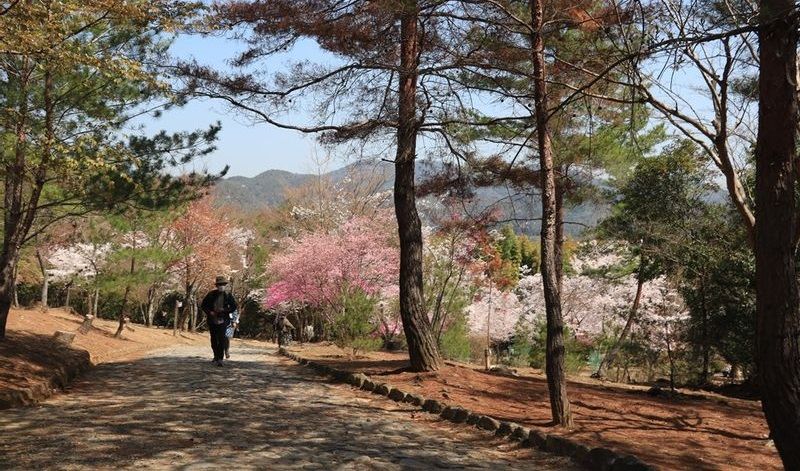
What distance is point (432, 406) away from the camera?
7680 mm

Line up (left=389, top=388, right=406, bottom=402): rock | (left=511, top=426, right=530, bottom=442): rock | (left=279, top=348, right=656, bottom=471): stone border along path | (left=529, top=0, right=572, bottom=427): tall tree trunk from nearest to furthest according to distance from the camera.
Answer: (left=279, top=348, right=656, bottom=471): stone border along path, (left=511, top=426, right=530, bottom=442): rock, (left=529, top=0, right=572, bottom=427): tall tree trunk, (left=389, top=388, right=406, bottom=402): rock

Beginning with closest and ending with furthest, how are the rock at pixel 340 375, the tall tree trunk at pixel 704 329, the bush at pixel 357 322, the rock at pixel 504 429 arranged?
the rock at pixel 504 429 → the rock at pixel 340 375 → the tall tree trunk at pixel 704 329 → the bush at pixel 357 322

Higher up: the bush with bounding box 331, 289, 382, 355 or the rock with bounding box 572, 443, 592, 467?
the bush with bounding box 331, 289, 382, 355

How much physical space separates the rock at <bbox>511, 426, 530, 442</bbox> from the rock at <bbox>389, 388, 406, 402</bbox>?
2440 millimetres

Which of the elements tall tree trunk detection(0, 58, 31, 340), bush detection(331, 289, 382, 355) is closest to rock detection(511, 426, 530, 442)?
tall tree trunk detection(0, 58, 31, 340)

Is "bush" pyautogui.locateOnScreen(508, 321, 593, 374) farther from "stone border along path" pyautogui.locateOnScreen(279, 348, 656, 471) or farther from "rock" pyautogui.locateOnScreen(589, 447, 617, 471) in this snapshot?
"rock" pyautogui.locateOnScreen(589, 447, 617, 471)

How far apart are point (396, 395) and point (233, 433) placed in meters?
3.28

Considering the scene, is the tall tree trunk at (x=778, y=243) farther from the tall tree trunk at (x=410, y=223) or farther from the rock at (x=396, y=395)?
the tall tree trunk at (x=410, y=223)

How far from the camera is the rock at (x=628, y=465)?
4.52 m

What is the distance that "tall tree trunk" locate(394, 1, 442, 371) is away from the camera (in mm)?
9805

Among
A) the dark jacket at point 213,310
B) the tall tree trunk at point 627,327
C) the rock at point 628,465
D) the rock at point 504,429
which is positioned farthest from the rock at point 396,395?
the tall tree trunk at point 627,327

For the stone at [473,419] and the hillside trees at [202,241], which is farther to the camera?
the hillside trees at [202,241]

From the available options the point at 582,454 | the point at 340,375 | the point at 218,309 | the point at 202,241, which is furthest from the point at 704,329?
the point at 202,241

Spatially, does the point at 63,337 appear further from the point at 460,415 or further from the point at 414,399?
the point at 460,415
